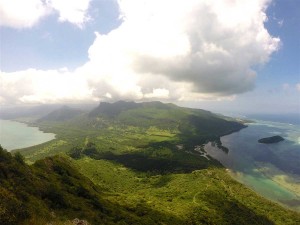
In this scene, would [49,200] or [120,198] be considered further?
[120,198]

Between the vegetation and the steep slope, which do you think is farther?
the vegetation

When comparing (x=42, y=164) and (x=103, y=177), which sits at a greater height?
(x=42, y=164)

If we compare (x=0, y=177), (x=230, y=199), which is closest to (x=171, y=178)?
(x=230, y=199)

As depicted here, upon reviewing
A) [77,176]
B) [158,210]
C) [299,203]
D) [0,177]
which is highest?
[0,177]

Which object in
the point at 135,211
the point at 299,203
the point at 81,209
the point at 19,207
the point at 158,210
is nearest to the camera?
the point at 19,207

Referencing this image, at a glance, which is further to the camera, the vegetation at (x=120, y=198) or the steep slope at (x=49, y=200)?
the vegetation at (x=120, y=198)

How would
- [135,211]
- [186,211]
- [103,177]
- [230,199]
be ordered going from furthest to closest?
[103,177] < [230,199] < [186,211] < [135,211]

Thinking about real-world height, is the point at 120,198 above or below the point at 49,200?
below

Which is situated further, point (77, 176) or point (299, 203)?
point (299, 203)

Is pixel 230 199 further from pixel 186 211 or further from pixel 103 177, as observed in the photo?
pixel 103 177
